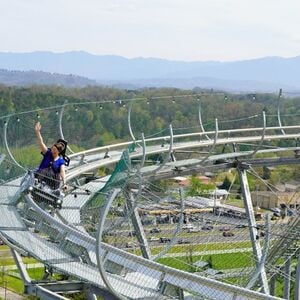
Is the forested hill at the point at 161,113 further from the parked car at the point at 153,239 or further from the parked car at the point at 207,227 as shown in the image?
the parked car at the point at 207,227

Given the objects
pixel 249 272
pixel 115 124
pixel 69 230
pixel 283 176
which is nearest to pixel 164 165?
pixel 115 124

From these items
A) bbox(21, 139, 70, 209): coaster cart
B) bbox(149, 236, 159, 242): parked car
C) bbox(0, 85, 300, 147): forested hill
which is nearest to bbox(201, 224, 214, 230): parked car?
bbox(149, 236, 159, 242): parked car

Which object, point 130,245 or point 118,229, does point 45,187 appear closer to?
point 118,229

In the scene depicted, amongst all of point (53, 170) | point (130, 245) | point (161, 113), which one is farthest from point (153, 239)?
point (161, 113)

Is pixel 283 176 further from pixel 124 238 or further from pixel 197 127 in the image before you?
pixel 124 238

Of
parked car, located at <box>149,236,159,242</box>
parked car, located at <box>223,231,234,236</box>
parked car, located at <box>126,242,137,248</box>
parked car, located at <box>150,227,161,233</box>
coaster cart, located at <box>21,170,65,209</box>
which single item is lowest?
parked car, located at <box>149,236,159,242</box>

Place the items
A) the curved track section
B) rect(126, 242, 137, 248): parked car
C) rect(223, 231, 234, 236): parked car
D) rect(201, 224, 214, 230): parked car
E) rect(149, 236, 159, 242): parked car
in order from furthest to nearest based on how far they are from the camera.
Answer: rect(149, 236, 159, 242): parked car < rect(126, 242, 137, 248): parked car < rect(201, 224, 214, 230): parked car < rect(223, 231, 234, 236): parked car < the curved track section

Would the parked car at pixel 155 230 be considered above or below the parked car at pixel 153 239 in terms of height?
above

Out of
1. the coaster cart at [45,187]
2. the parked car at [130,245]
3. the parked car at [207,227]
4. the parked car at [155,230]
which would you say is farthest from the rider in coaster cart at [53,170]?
the parked car at [207,227]

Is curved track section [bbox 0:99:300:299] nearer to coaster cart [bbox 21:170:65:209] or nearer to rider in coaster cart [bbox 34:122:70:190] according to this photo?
coaster cart [bbox 21:170:65:209]

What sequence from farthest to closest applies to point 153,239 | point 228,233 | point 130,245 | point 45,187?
point 153,239 → point 130,245 → point 45,187 → point 228,233

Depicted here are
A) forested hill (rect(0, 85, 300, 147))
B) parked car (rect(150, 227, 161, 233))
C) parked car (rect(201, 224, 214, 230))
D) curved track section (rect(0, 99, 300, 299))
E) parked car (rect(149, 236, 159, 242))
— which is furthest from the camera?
forested hill (rect(0, 85, 300, 147))
